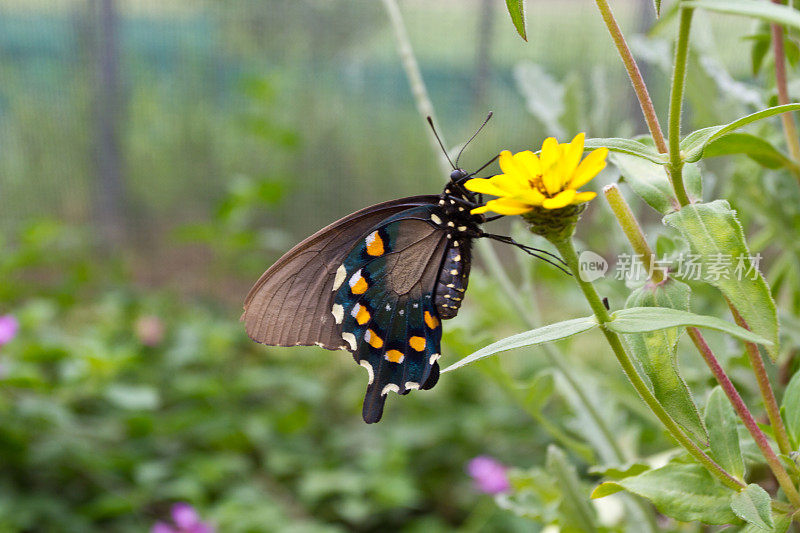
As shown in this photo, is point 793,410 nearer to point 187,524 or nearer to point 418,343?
point 418,343

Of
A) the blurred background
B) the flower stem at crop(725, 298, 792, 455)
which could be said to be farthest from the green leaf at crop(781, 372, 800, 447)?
the blurred background

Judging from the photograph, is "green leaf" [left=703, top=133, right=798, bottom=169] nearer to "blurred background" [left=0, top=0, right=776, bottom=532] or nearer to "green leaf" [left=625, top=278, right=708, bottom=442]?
"green leaf" [left=625, top=278, right=708, bottom=442]

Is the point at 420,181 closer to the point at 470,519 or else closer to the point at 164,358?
the point at 164,358

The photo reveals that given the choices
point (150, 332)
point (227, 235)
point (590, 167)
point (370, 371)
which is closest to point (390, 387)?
point (370, 371)

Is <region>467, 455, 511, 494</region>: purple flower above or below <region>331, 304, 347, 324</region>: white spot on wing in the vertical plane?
below

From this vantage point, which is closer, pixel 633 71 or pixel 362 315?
pixel 633 71

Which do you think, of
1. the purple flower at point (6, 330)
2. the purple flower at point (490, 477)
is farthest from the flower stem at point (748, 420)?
the purple flower at point (6, 330)
